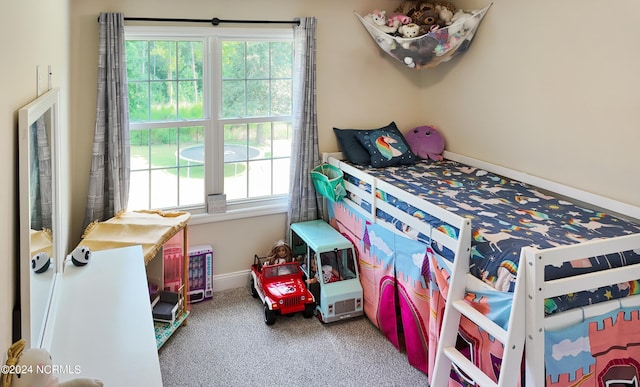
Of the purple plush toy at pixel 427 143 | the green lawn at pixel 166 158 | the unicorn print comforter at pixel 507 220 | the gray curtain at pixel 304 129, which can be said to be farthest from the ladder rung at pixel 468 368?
the green lawn at pixel 166 158

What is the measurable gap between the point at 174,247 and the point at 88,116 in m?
0.94

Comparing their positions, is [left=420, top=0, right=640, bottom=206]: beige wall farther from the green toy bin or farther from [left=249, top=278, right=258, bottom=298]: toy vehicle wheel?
[left=249, top=278, right=258, bottom=298]: toy vehicle wheel

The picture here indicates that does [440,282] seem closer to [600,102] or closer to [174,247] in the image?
[600,102]

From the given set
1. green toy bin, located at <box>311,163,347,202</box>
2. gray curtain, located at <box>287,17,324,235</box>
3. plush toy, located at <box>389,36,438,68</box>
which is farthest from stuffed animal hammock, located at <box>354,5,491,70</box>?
green toy bin, located at <box>311,163,347,202</box>

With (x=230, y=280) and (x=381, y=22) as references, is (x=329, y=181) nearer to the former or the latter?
(x=230, y=280)


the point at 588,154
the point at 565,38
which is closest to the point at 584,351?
the point at 588,154

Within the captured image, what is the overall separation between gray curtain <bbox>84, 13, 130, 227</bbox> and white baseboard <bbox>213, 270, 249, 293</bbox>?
860 millimetres

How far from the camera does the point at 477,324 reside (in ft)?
7.06

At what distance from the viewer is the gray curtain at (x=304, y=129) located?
3.57m

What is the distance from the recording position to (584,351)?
2041mm

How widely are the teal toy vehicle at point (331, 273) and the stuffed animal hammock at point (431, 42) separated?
52.4 inches

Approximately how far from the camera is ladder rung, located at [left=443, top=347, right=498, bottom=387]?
2.10m

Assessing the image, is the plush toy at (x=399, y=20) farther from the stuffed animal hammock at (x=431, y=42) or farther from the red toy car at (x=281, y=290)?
the red toy car at (x=281, y=290)

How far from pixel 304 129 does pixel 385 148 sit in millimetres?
591
